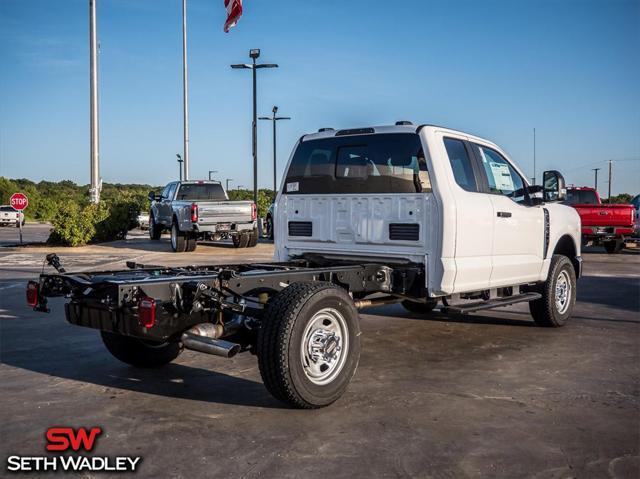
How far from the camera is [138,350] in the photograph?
6117 millimetres

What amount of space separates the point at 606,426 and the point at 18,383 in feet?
14.8

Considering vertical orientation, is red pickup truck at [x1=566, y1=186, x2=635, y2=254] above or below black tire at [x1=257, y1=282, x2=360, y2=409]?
above

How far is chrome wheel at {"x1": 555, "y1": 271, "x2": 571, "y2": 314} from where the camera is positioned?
8.50 meters

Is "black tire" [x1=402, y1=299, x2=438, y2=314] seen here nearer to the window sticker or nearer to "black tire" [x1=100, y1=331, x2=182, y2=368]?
the window sticker

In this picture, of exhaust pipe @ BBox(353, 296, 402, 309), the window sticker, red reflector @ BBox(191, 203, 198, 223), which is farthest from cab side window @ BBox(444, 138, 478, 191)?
red reflector @ BBox(191, 203, 198, 223)

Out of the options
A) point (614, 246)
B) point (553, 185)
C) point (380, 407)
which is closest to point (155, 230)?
point (614, 246)

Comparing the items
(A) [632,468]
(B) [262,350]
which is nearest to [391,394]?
(B) [262,350]

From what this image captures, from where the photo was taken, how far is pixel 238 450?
414 centimetres

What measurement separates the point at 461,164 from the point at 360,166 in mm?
997

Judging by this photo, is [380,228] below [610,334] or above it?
above

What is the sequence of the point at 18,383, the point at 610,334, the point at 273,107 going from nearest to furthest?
the point at 18,383
the point at 610,334
the point at 273,107

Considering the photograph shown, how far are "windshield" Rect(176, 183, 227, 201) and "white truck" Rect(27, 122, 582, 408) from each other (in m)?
15.1

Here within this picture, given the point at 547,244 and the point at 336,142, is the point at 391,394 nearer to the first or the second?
the point at 336,142

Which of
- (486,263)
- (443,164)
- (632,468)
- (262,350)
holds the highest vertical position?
(443,164)
